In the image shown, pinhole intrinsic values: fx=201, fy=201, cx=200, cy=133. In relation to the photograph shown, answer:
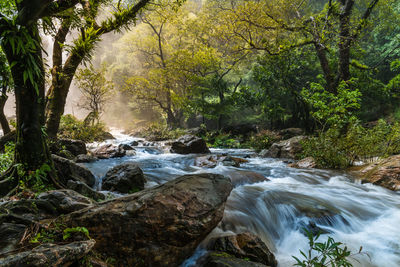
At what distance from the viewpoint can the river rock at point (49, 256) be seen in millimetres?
1221

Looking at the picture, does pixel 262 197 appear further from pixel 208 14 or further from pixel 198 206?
pixel 208 14

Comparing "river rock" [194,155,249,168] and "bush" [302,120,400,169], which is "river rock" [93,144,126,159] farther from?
"bush" [302,120,400,169]

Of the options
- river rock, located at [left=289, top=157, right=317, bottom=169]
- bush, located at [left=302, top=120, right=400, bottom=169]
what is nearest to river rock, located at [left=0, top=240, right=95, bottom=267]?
river rock, located at [left=289, top=157, right=317, bottom=169]

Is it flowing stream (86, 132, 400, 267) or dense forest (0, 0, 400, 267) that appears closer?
dense forest (0, 0, 400, 267)

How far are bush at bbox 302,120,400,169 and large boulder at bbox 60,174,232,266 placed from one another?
19.1 ft

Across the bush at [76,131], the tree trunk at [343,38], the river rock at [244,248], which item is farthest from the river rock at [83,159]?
the tree trunk at [343,38]

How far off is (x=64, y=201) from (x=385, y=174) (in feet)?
21.7

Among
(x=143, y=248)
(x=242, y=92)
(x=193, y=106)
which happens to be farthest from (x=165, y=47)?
(x=143, y=248)

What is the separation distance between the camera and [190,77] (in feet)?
55.5

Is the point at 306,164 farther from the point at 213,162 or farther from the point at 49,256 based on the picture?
the point at 49,256

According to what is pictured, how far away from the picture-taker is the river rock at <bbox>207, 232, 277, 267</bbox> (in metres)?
2.26

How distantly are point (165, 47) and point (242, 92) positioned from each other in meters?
11.1

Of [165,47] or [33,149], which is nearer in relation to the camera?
[33,149]

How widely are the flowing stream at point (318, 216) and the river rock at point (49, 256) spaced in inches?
46.6
